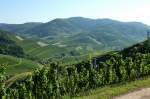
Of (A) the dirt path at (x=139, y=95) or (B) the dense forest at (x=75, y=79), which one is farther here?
(B) the dense forest at (x=75, y=79)

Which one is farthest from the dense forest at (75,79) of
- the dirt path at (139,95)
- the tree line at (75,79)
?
the dirt path at (139,95)

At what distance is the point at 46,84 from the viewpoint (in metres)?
120

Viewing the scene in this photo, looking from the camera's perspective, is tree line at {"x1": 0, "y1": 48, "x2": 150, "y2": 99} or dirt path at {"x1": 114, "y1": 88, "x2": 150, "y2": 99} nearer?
dirt path at {"x1": 114, "y1": 88, "x2": 150, "y2": 99}

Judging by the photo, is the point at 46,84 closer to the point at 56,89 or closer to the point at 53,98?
the point at 56,89

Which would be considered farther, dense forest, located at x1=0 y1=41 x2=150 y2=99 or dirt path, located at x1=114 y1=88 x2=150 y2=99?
dense forest, located at x1=0 y1=41 x2=150 y2=99

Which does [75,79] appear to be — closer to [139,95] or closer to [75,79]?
[75,79]

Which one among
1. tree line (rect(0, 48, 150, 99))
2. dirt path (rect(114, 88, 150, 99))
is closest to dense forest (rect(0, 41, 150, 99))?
tree line (rect(0, 48, 150, 99))

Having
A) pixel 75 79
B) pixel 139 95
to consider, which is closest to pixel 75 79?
pixel 75 79

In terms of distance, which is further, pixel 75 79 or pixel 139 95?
pixel 75 79

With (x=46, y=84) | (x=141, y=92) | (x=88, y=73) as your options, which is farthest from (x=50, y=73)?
(x=141, y=92)

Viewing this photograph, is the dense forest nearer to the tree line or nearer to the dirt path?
the tree line

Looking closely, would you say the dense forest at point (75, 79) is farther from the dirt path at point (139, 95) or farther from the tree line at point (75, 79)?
the dirt path at point (139, 95)

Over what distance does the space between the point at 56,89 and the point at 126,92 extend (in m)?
29.8

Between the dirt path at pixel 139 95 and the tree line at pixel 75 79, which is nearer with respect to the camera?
the dirt path at pixel 139 95
